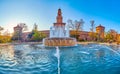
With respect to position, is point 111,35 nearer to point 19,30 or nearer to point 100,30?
point 100,30

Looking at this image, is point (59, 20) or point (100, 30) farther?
point (100, 30)

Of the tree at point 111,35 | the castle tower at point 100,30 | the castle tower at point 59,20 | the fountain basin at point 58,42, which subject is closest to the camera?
the fountain basin at point 58,42

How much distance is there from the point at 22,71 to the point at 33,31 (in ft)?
93.0

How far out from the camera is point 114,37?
33.8 meters

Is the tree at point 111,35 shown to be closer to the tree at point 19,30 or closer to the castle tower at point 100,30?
the castle tower at point 100,30

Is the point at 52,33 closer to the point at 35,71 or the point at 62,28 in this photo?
the point at 62,28

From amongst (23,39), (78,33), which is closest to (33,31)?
(23,39)

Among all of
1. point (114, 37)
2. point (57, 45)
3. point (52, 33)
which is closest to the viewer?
point (57, 45)

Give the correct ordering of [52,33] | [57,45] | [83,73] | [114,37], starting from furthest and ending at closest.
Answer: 1. [114,37]
2. [52,33]
3. [57,45]
4. [83,73]

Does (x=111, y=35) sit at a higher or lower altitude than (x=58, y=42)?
higher

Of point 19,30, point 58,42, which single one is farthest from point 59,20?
point 19,30

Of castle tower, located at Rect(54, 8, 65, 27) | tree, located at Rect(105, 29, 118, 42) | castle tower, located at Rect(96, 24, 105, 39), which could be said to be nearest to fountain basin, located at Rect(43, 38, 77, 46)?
castle tower, located at Rect(54, 8, 65, 27)

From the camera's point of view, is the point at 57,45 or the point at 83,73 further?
the point at 57,45

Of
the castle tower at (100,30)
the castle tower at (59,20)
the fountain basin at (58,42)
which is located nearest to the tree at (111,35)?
the castle tower at (100,30)
